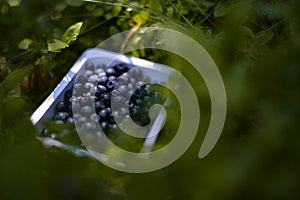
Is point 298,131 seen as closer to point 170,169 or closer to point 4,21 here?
point 170,169

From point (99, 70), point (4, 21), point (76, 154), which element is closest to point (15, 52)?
point (4, 21)

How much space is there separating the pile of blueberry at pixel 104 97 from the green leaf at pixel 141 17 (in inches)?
5.2

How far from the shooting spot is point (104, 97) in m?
1.00

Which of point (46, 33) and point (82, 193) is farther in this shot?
point (46, 33)

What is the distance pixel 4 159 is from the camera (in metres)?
0.23

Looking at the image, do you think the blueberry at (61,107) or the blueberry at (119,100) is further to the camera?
the blueberry at (61,107)

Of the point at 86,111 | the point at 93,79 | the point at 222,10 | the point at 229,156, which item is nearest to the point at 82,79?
the point at 93,79

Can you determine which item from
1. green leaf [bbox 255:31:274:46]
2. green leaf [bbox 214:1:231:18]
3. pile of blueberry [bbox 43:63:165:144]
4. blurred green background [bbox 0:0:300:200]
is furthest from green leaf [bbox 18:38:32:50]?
blurred green background [bbox 0:0:300:200]

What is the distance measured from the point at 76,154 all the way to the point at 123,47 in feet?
2.99

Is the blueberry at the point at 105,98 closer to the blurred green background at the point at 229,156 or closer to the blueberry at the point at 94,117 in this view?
the blueberry at the point at 94,117

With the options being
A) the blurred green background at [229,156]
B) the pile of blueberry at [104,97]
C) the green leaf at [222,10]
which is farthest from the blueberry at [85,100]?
the blurred green background at [229,156]

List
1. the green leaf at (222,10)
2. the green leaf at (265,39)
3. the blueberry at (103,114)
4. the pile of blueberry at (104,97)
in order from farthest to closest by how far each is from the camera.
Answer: the blueberry at (103,114), the pile of blueberry at (104,97), the green leaf at (222,10), the green leaf at (265,39)

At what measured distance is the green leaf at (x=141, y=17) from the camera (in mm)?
1011

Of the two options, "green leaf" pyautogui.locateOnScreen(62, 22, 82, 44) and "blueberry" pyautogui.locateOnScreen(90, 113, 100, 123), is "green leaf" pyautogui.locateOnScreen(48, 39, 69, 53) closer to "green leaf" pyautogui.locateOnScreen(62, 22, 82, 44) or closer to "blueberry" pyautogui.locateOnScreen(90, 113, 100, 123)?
"green leaf" pyautogui.locateOnScreen(62, 22, 82, 44)
